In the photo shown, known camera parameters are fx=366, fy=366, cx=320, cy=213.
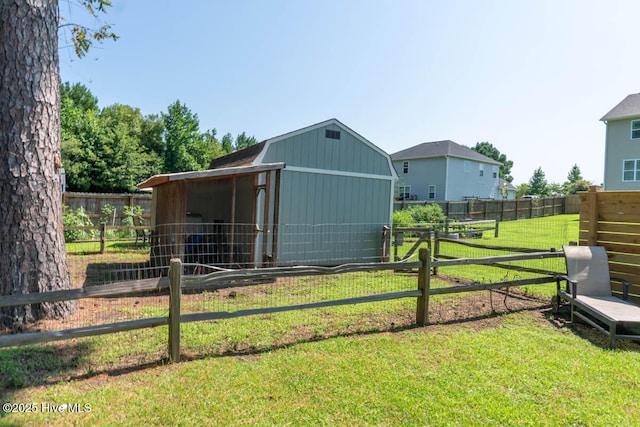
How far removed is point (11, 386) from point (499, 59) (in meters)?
10.7

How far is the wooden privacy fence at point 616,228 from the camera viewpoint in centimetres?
540

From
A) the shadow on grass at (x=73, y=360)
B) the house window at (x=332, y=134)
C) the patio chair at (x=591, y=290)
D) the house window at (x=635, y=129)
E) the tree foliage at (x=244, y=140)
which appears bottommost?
the shadow on grass at (x=73, y=360)

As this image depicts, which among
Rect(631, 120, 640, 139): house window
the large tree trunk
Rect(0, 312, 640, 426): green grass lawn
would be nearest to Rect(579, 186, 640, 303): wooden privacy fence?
Rect(0, 312, 640, 426): green grass lawn

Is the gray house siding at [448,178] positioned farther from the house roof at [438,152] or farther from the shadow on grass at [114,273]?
the shadow on grass at [114,273]

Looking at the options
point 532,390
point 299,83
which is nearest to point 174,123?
point 299,83

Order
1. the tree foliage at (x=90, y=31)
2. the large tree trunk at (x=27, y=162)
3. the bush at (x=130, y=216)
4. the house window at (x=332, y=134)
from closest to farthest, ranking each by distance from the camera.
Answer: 1. the large tree trunk at (x=27, y=162)
2. the tree foliage at (x=90, y=31)
3. the house window at (x=332, y=134)
4. the bush at (x=130, y=216)

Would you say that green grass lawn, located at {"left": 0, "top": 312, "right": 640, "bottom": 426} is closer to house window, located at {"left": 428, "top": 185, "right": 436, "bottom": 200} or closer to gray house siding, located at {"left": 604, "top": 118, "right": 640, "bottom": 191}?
gray house siding, located at {"left": 604, "top": 118, "right": 640, "bottom": 191}

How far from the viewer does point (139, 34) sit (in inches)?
439

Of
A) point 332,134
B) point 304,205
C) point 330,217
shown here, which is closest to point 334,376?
point 304,205

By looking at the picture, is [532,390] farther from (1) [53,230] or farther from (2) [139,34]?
(2) [139,34]

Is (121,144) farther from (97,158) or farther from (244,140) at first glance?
(244,140)

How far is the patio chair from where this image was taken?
4.53m

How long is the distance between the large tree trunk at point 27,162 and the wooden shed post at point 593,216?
7.51 meters

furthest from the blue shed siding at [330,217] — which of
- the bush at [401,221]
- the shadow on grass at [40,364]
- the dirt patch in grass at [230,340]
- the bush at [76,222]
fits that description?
the bush at [76,222]
